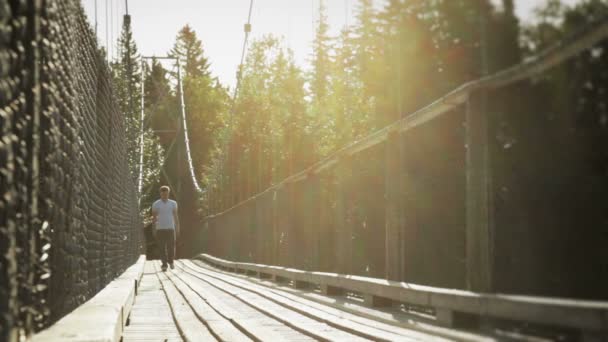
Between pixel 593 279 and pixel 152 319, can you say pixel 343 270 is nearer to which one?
pixel 152 319

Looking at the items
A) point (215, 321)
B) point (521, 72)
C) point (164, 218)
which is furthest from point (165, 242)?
point (521, 72)

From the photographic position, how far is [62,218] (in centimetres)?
284

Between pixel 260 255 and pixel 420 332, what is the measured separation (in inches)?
309

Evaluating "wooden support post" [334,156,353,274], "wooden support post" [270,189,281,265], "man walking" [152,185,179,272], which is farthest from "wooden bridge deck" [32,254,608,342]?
"man walking" [152,185,179,272]

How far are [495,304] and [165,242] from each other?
1136cm

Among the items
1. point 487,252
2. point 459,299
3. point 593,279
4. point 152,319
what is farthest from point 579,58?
point 152,319

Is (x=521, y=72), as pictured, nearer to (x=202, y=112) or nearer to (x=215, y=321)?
(x=215, y=321)

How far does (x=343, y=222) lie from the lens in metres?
6.21

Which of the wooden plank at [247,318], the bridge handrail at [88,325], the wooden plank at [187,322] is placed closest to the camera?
the bridge handrail at [88,325]

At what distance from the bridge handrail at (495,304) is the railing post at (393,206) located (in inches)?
3.6

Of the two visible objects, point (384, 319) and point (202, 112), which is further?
point (202, 112)

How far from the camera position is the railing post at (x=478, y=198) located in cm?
305

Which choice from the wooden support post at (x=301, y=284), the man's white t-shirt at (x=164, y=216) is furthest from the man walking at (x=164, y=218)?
the wooden support post at (x=301, y=284)

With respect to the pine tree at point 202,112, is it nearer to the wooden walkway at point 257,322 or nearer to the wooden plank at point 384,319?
the wooden walkway at point 257,322
